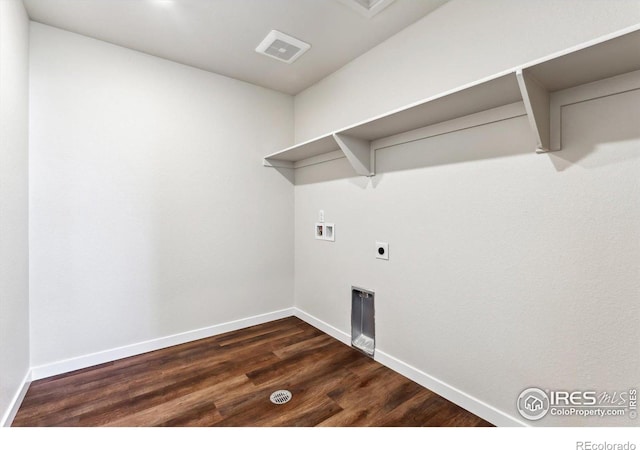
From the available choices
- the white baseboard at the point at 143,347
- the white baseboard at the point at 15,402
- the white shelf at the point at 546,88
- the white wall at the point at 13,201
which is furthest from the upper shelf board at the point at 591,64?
the white baseboard at the point at 15,402

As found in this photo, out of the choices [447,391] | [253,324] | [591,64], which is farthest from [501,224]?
[253,324]

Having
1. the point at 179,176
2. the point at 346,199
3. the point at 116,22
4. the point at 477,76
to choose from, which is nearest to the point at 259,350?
the point at 346,199

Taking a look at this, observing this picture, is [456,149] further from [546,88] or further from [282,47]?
[282,47]

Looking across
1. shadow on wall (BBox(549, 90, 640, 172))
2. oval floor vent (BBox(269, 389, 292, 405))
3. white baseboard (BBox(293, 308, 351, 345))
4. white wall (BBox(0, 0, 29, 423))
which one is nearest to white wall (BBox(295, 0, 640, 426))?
shadow on wall (BBox(549, 90, 640, 172))

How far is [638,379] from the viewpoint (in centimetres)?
116

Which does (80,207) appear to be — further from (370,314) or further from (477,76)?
(477,76)

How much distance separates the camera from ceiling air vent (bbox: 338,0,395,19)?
178 centimetres

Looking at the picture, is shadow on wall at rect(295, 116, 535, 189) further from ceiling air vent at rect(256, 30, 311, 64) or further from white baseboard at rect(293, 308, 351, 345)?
white baseboard at rect(293, 308, 351, 345)

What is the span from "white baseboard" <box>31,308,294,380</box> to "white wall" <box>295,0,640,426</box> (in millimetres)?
1238

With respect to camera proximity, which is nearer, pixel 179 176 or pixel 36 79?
pixel 36 79

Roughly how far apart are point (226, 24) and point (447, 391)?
9.27ft

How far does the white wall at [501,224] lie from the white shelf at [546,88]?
0.22 ft

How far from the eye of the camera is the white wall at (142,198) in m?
2.04

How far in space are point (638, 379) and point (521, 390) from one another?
0.46 metres
